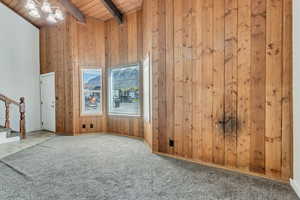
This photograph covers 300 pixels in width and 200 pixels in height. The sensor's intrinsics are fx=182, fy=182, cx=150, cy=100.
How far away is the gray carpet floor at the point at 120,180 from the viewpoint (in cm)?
206

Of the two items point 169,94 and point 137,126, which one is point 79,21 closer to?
point 137,126

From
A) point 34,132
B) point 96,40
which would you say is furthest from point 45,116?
point 96,40

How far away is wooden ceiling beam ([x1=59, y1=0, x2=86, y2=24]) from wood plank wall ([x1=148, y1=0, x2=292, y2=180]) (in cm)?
270

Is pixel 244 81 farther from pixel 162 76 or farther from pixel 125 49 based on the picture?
pixel 125 49

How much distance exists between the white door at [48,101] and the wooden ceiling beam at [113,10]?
2.77 metres

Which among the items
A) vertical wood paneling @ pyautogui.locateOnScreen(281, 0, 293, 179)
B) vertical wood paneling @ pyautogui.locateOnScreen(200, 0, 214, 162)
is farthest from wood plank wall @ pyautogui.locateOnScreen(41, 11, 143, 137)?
vertical wood paneling @ pyautogui.locateOnScreen(281, 0, 293, 179)

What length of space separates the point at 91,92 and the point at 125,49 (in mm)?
1695

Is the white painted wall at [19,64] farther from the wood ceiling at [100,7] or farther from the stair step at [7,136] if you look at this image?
the wood ceiling at [100,7]

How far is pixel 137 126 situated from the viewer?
5.00 m

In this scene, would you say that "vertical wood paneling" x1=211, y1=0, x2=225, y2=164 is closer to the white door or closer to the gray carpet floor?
the gray carpet floor

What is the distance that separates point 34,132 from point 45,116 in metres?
0.60

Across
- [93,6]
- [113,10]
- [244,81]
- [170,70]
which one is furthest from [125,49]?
[244,81]

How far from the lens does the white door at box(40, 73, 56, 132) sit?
592 centimetres
